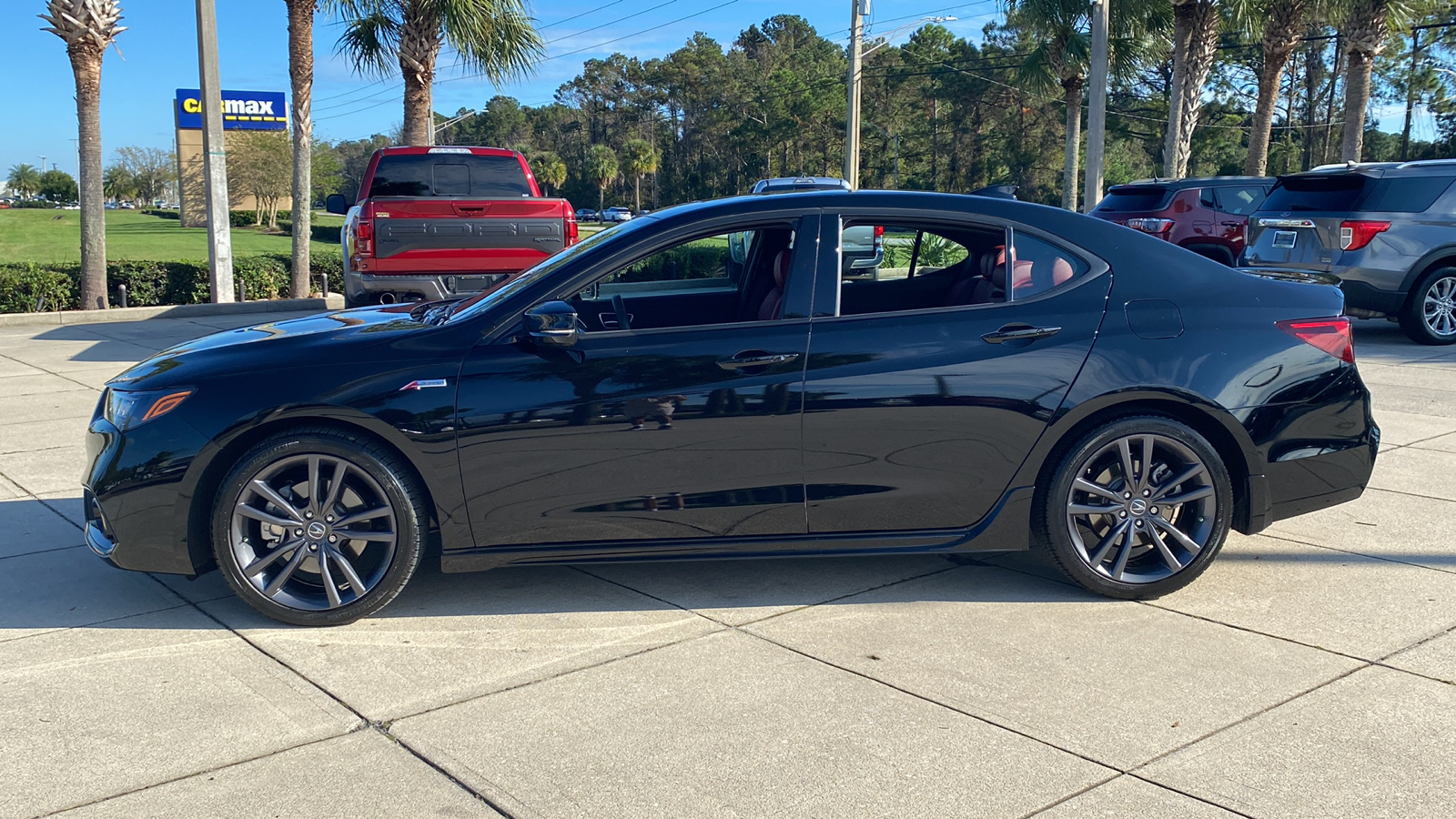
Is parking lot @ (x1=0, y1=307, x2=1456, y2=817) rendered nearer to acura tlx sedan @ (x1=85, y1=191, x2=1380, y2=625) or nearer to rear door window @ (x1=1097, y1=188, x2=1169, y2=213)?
acura tlx sedan @ (x1=85, y1=191, x2=1380, y2=625)

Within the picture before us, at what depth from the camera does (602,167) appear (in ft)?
332

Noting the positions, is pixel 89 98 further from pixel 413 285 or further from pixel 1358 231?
pixel 1358 231

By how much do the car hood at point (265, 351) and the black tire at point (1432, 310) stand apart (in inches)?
434

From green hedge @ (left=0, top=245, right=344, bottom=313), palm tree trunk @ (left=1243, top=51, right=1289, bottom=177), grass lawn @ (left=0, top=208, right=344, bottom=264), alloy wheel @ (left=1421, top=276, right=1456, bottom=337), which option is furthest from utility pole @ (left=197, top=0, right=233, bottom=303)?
palm tree trunk @ (left=1243, top=51, right=1289, bottom=177)

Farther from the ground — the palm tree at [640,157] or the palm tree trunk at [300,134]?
the palm tree at [640,157]

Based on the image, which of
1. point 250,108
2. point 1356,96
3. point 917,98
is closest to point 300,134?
point 1356,96

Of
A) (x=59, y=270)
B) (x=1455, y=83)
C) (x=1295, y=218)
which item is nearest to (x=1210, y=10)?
(x=1295, y=218)

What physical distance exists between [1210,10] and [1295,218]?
1280cm

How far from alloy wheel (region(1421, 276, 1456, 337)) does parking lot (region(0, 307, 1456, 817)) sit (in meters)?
7.71

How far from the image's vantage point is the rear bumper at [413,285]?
1072cm

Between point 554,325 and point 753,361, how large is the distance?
75cm

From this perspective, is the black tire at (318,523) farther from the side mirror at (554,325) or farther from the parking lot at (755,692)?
the side mirror at (554,325)

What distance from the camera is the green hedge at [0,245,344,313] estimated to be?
16469 millimetres

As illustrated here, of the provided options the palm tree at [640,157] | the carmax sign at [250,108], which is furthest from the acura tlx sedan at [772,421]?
the palm tree at [640,157]
